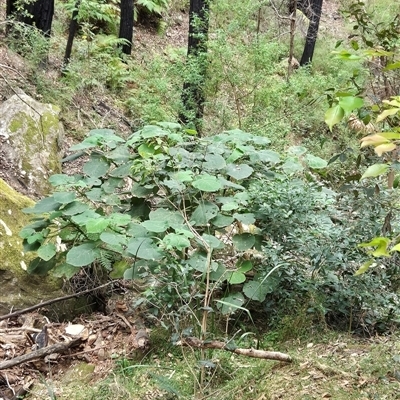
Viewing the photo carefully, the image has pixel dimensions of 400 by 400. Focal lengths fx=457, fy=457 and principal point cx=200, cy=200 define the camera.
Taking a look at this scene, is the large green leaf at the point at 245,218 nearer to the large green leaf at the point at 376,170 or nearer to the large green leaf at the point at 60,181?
the large green leaf at the point at 60,181

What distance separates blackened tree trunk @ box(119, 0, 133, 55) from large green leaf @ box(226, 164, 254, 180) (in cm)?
900

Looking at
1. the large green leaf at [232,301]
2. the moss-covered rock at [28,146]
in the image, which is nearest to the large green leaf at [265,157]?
the large green leaf at [232,301]

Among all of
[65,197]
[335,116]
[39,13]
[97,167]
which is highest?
[39,13]

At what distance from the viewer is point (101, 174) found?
129 inches

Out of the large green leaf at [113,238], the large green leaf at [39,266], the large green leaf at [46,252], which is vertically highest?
the large green leaf at [113,238]

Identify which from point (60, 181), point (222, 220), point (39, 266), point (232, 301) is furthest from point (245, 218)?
point (39, 266)

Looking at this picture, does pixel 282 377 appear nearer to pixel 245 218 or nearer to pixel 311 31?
pixel 245 218

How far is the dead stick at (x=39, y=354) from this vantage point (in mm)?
2758

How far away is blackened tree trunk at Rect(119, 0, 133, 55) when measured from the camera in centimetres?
1130

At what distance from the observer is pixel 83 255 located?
2.78 m

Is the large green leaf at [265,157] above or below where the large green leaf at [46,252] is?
above

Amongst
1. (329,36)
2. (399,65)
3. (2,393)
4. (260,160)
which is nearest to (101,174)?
(260,160)

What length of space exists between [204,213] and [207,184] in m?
0.18

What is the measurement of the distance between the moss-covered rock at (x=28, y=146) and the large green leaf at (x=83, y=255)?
252 centimetres
